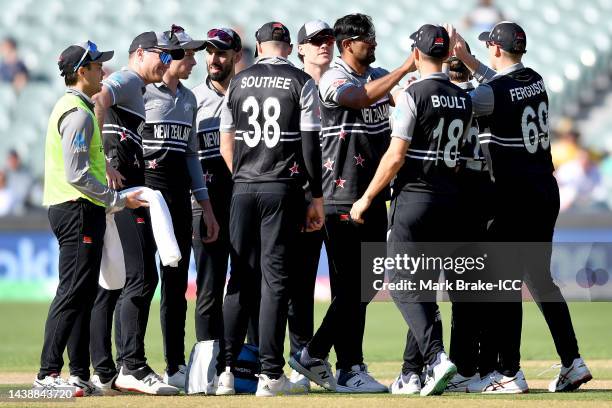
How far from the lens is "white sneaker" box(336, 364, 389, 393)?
8.54m

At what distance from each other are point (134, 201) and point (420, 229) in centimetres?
197

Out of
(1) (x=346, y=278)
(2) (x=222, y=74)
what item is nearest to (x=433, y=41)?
(1) (x=346, y=278)

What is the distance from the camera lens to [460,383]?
27.9 ft

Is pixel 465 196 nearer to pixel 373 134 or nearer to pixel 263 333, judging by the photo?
pixel 373 134

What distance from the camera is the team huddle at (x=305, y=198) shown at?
788cm

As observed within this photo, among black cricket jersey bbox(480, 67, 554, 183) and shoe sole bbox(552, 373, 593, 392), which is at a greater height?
black cricket jersey bbox(480, 67, 554, 183)

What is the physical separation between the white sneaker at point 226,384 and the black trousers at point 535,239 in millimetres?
1941

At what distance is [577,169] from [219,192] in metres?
10.6

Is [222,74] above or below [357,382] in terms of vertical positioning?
above

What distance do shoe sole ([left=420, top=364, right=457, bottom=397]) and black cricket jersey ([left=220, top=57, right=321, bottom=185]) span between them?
1.75m

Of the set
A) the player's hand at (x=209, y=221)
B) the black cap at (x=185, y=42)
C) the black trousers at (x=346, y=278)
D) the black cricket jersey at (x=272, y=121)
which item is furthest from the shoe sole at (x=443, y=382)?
the black cap at (x=185, y=42)

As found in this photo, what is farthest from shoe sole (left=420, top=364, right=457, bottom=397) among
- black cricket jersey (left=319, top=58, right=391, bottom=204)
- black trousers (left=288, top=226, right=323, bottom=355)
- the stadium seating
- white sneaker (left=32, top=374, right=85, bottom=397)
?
the stadium seating

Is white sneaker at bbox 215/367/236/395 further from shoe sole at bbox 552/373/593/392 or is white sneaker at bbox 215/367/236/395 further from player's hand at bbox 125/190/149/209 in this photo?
shoe sole at bbox 552/373/593/392

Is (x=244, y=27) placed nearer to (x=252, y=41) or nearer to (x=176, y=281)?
(x=252, y=41)
